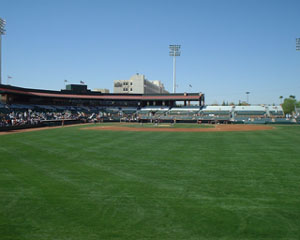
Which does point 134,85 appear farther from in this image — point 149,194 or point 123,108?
point 149,194

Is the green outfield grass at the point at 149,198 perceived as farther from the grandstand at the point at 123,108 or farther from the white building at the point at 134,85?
the white building at the point at 134,85

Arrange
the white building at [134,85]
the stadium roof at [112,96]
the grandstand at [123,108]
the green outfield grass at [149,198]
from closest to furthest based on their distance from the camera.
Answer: the green outfield grass at [149,198] < the grandstand at [123,108] < the stadium roof at [112,96] < the white building at [134,85]

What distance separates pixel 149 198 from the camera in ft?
26.1

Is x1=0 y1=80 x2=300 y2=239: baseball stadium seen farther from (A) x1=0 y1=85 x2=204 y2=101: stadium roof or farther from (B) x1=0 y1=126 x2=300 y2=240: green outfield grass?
(A) x1=0 y1=85 x2=204 y2=101: stadium roof

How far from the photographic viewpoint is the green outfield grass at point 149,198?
232 inches

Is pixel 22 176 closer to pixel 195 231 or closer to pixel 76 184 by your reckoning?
pixel 76 184

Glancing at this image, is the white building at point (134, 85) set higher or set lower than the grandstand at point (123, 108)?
higher

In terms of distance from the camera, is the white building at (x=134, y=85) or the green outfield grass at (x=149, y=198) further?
the white building at (x=134, y=85)

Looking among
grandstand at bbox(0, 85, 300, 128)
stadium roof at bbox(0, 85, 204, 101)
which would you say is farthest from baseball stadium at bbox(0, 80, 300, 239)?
stadium roof at bbox(0, 85, 204, 101)

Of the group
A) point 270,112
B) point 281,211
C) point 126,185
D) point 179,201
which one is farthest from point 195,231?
point 270,112

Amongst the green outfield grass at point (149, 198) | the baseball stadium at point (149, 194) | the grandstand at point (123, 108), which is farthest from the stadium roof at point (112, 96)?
the green outfield grass at point (149, 198)

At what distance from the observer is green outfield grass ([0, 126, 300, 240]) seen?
232 inches

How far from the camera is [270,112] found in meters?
63.8

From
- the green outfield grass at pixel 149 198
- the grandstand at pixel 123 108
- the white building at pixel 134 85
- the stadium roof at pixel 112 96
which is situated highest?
the white building at pixel 134 85
